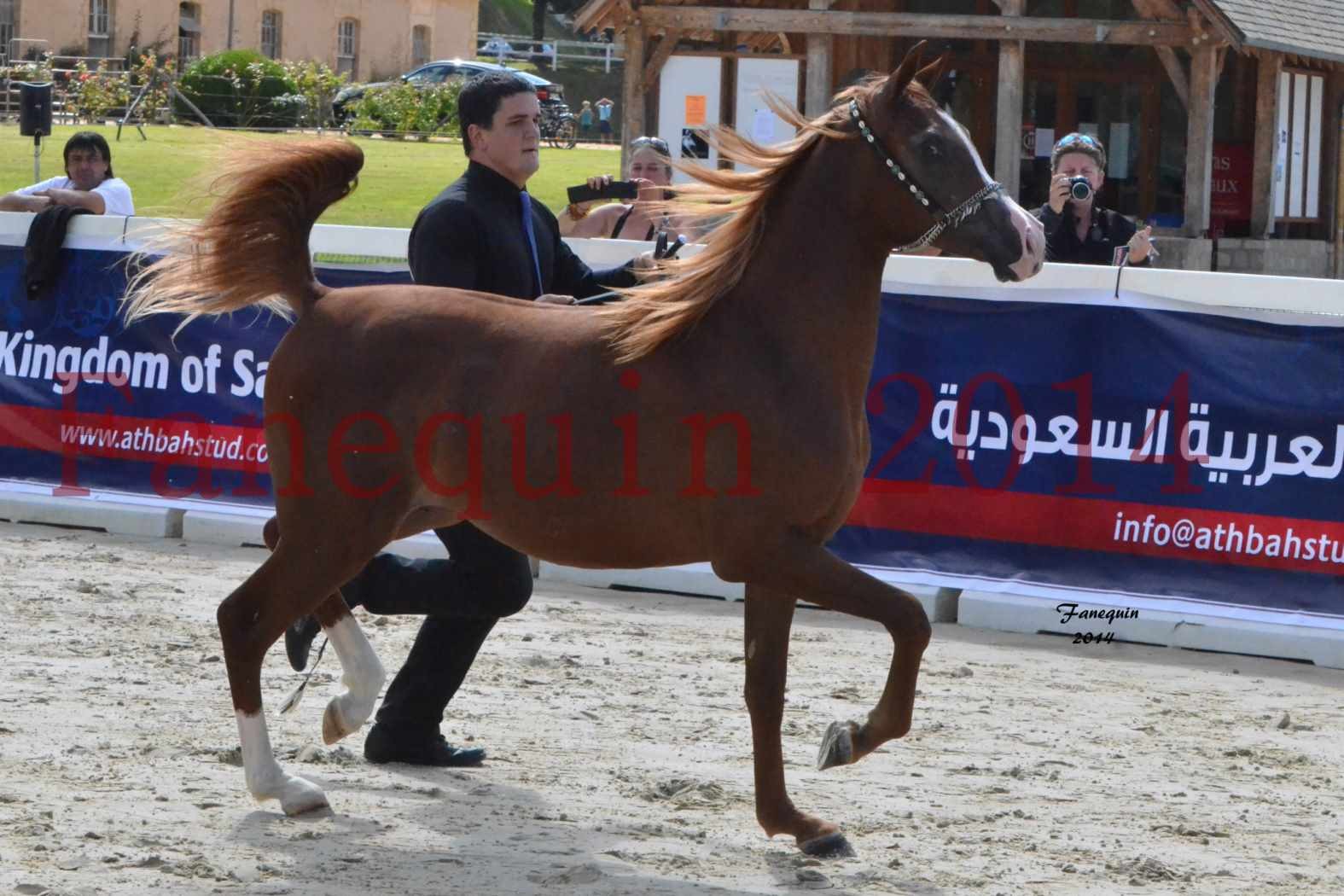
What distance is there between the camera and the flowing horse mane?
458cm

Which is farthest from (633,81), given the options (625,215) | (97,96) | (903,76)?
(97,96)

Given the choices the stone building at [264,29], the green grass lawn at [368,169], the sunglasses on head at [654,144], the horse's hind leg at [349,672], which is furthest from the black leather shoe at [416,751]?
the stone building at [264,29]

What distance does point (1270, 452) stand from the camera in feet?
23.8

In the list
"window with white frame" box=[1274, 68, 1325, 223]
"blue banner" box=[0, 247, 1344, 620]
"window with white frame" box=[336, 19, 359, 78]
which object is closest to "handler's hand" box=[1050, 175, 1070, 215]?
"blue banner" box=[0, 247, 1344, 620]

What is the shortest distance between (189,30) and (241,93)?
706 inches

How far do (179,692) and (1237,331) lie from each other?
448 cm

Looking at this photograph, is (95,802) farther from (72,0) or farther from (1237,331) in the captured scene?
(72,0)

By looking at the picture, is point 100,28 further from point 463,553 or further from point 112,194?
point 463,553

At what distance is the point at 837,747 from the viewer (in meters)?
4.56

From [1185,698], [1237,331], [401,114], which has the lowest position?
[1185,698]

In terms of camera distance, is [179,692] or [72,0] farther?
[72,0]

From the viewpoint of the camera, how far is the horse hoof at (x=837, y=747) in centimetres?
455

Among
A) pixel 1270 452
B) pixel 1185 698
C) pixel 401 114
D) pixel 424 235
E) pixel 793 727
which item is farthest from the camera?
pixel 401 114

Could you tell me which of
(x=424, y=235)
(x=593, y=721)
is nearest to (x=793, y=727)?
(x=593, y=721)
